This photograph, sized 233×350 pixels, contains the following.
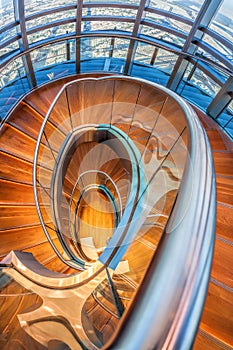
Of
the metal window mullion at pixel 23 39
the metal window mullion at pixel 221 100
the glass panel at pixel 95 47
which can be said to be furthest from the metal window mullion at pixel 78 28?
the metal window mullion at pixel 221 100

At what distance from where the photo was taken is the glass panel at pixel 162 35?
560 centimetres

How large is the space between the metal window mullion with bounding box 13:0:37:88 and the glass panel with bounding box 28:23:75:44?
239 millimetres

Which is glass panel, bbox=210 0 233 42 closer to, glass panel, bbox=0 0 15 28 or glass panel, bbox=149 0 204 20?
glass panel, bbox=149 0 204 20

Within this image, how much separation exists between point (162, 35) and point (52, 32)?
2488mm

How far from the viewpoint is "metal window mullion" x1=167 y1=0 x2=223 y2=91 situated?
4.61 meters

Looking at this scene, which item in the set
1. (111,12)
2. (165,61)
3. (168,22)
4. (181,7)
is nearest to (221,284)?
(165,61)

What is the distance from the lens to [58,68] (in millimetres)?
6094

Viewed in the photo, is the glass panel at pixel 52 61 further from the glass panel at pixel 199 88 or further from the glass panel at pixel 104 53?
the glass panel at pixel 199 88

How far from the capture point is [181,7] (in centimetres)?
512

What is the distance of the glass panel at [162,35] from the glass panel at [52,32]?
1637mm

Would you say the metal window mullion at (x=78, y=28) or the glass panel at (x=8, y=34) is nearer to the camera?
the glass panel at (x=8, y=34)

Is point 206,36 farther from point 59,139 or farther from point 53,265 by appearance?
point 53,265

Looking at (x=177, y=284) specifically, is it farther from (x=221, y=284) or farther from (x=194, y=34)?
(x=194, y=34)

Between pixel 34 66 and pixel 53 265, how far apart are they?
4179mm
